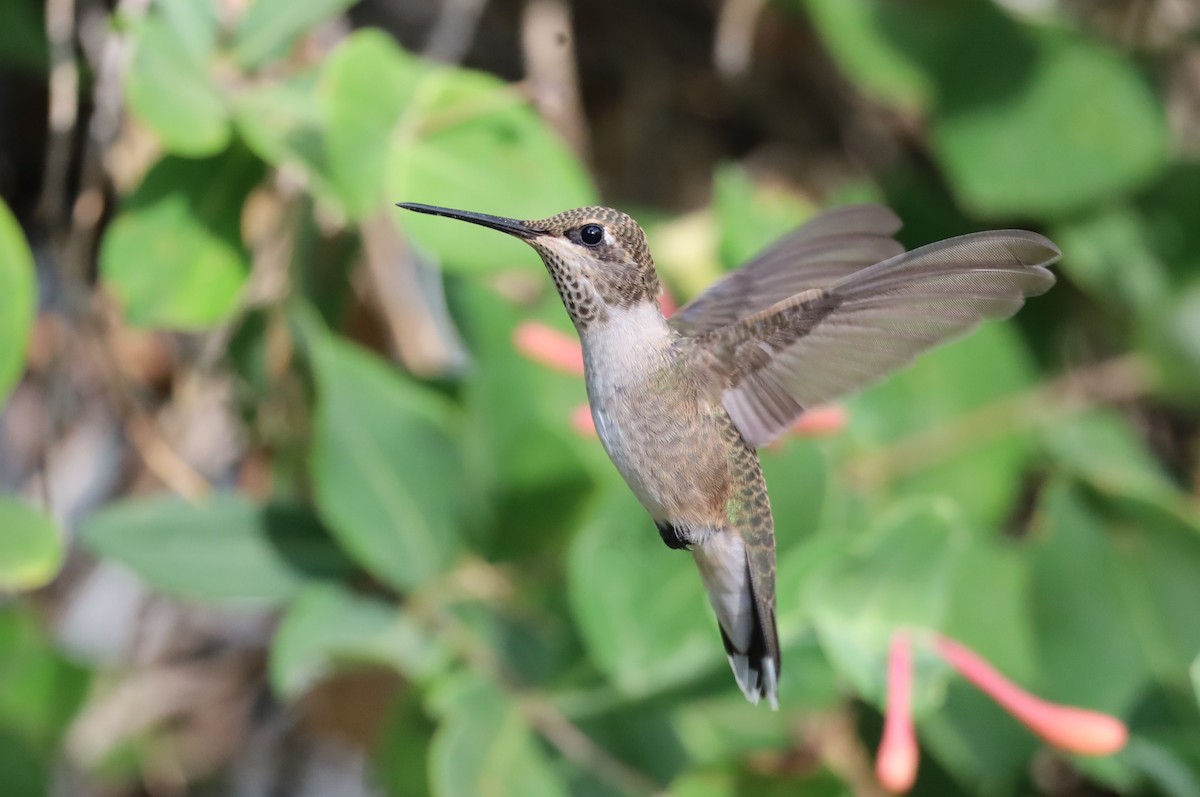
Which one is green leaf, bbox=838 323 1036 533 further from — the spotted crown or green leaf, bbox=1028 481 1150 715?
the spotted crown

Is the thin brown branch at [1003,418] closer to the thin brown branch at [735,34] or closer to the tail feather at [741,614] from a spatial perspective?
the thin brown branch at [735,34]

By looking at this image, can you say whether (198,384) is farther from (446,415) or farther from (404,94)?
(404,94)

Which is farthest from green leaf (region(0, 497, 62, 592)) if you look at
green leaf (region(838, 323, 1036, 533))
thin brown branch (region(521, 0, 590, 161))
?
green leaf (region(838, 323, 1036, 533))

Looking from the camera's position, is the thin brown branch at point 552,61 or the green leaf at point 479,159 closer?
the green leaf at point 479,159

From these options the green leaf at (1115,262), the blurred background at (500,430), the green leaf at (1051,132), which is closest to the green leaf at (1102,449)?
the blurred background at (500,430)

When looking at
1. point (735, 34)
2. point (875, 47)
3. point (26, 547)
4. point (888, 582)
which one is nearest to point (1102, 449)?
point (875, 47)

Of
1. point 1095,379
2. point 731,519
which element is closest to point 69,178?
point 731,519
